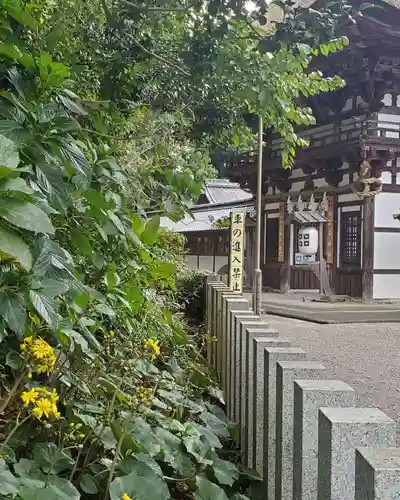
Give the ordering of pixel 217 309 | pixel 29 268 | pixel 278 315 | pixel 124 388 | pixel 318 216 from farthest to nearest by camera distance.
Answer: pixel 318 216 < pixel 278 315 < pixel 217 309 < pixel 124 388 < pixel 29 268

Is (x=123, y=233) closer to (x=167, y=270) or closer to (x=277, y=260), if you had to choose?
(x=167, y=270)

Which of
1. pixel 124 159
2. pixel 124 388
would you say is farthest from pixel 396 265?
pixel 124 388

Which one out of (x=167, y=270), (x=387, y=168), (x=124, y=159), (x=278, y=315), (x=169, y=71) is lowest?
(x=278, y=315)

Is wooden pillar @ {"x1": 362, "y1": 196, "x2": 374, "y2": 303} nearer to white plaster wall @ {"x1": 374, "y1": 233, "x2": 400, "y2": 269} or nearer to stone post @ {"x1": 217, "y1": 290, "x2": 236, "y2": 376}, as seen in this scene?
white plaster wall @ {"x1": 374, "y1": 233, "x2": 400, "y2": 269}

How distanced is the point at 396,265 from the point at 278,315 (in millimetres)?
4234

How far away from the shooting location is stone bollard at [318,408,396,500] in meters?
0.97

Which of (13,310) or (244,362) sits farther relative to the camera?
(244,362)

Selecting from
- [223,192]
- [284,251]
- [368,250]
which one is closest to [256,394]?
[368,250]

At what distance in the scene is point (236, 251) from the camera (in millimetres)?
6652

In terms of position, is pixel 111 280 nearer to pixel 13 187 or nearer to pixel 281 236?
pixel 13 187

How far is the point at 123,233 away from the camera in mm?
1818

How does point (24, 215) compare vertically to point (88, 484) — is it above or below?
above

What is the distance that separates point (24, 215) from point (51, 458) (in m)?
0.76

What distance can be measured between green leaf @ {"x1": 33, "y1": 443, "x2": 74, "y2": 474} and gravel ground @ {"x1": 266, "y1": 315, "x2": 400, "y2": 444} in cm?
214
